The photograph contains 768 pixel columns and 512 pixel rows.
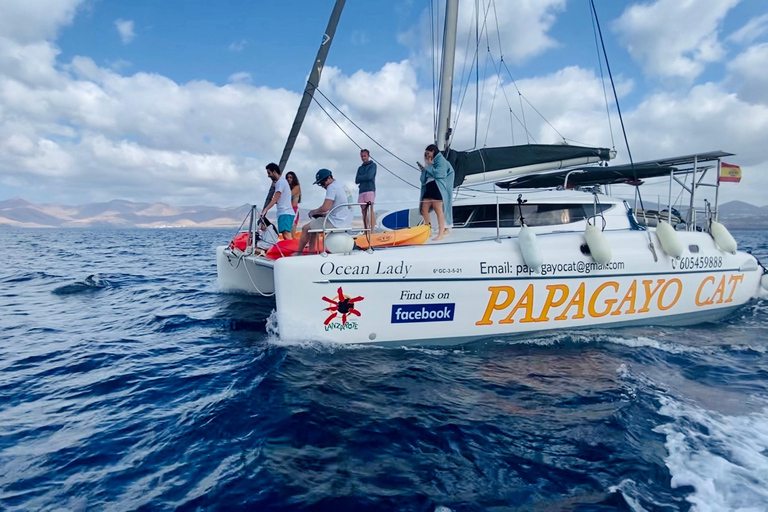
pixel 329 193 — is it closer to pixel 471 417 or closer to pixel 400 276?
pixel 400 276

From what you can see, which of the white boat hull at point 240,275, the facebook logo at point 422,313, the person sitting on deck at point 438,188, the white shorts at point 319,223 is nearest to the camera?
the facebook logo at point 422,313

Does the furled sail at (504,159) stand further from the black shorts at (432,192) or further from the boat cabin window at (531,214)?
the black shorts at (432,192)

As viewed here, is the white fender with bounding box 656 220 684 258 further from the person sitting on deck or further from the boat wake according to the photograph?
the boat wake

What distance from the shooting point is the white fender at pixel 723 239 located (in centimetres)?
664

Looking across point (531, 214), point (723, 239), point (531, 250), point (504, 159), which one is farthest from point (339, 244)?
point (723, 239)

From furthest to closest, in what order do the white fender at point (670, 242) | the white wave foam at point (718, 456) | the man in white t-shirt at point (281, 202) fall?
the man in white t-shirt at point (281, 202)
the white fender at point (670, 242)
the white wave foam at point (718, 456)

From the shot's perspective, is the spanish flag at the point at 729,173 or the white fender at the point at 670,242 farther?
the spanish flag at the point at 729,173

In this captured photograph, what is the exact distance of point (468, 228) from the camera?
6422 mm

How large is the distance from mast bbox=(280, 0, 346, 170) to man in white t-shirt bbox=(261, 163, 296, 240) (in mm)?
305

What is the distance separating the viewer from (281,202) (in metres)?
6.70

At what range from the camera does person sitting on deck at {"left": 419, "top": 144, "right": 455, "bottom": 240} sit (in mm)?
5821

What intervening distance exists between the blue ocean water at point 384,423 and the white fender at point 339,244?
1.05 metres

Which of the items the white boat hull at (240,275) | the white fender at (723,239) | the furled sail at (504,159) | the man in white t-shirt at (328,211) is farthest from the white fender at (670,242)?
the white boat hull at (240,275)

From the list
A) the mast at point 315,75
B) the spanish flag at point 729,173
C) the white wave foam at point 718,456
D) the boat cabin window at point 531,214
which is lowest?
the white wave foam at point 718,456
